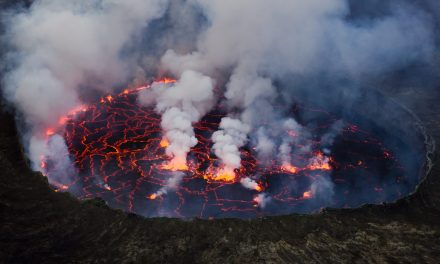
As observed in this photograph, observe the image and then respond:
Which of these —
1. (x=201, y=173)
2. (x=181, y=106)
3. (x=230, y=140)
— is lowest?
(x=201, y=173)

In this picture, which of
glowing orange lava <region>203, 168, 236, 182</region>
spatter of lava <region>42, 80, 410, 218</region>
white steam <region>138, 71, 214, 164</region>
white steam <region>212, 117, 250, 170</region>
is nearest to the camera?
spatter of lava <region>42, 80, 410, 218</region>

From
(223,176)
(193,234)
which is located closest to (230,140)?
(223,176)

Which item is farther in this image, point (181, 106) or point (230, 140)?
point (181, 106)

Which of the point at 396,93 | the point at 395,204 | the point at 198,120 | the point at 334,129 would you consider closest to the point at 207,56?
the point at 198,120

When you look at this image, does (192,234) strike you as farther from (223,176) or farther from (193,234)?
(223,176)

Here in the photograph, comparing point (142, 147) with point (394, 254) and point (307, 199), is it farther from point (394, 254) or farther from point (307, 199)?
point (394, 254)

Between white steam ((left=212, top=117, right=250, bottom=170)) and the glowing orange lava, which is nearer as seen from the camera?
the glowing orange lava

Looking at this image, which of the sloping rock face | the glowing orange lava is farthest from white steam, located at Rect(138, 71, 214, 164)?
the sloping rock face

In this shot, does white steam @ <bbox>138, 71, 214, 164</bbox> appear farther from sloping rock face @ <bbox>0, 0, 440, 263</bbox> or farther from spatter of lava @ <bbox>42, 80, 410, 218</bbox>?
sloping rock face @ <bbox>0, 0, 440, 263</bbox>

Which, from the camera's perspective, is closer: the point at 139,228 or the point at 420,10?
the point at 139,228
